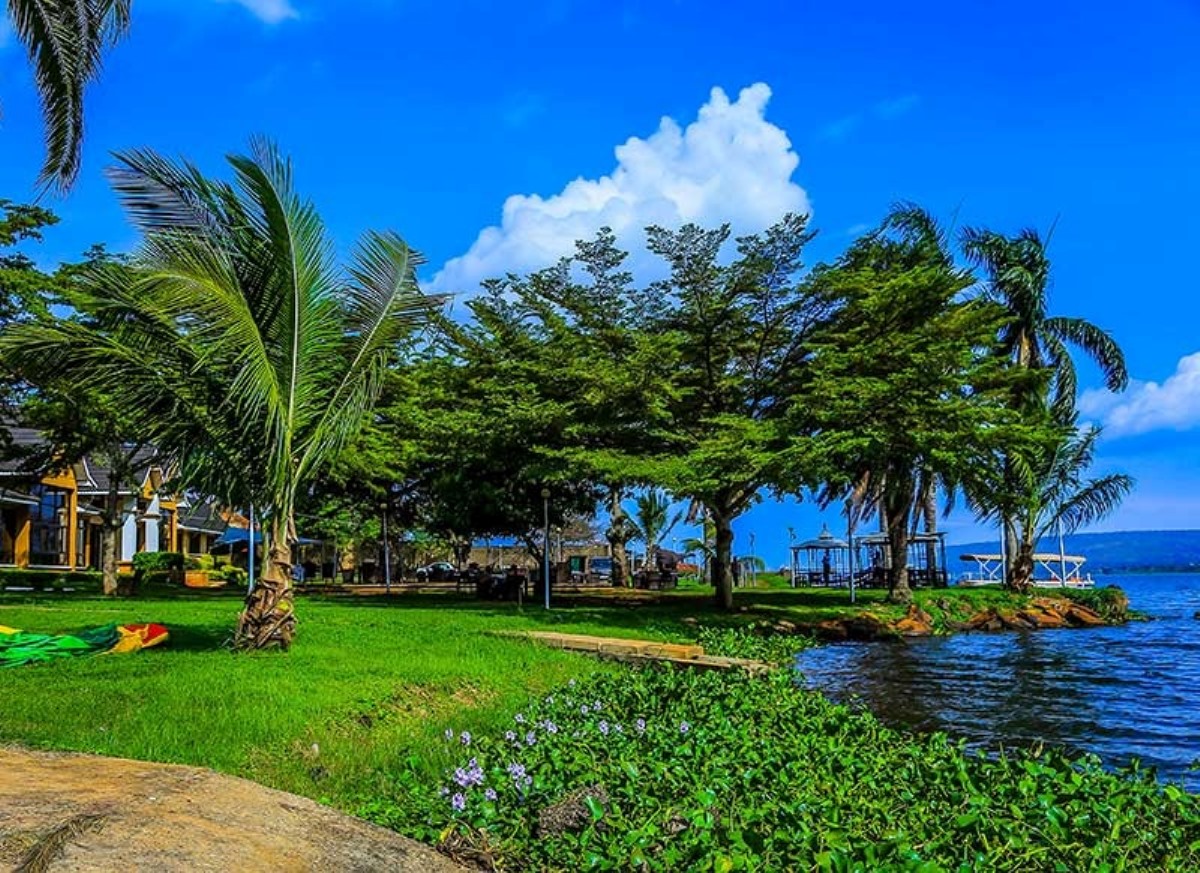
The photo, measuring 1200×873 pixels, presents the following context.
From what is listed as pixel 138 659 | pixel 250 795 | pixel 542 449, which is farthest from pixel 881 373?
pixel 250 795

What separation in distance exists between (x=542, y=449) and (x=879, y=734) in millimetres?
13436

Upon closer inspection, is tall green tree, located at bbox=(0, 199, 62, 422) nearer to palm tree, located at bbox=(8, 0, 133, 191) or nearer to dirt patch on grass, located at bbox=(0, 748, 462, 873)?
palm tree, located at bbox=(8, 0, 133, 191)

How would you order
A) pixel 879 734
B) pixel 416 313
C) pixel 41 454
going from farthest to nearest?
pixel 41 454
pixel 416 313
pixel 879 734

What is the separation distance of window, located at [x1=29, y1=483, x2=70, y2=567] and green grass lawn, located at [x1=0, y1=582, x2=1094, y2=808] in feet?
71.4

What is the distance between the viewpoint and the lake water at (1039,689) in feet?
31.7

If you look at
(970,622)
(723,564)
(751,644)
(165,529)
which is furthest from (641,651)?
(165,529)

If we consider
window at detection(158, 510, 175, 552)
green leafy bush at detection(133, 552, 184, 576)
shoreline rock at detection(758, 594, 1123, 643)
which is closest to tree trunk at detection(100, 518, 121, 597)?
green leafy bush at detection(133, 552, 184, 576)

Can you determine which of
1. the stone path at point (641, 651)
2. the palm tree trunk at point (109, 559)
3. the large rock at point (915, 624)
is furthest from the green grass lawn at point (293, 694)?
the large rock at point (915, 624)

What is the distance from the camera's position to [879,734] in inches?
292

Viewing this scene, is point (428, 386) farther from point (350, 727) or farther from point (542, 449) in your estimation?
point (350, 727)

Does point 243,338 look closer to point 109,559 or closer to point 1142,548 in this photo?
point 109,559

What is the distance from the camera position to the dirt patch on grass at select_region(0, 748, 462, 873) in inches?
114

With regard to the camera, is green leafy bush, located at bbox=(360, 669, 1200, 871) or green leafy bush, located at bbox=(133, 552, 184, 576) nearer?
green leafy bush, located at bbox=(360, 669, 1200, 871)

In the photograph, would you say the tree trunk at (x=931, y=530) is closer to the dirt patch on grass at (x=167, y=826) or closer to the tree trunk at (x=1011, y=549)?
the tree trunk at (x=1011, y=549)
